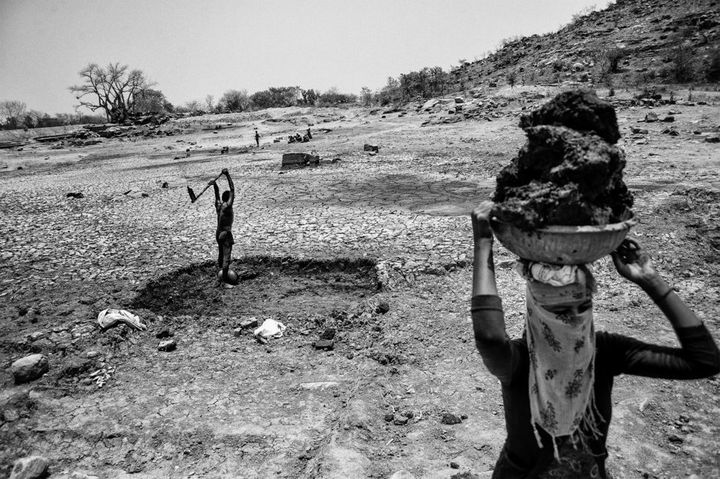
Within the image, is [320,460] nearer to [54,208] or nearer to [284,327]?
[284,327]

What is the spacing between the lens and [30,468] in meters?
3.18

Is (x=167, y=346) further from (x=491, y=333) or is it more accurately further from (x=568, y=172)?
(x=568, y=172)

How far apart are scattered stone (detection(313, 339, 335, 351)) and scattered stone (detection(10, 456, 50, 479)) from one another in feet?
8.02

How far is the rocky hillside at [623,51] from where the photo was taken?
68.6ft

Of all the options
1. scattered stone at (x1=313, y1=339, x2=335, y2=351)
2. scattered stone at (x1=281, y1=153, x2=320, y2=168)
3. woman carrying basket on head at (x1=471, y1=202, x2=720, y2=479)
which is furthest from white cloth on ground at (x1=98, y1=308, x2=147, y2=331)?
scattered stone at (x1=281, y1=153, x2=320, y2=168)

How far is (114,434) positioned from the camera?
144 inches

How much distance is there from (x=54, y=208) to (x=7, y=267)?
15.1ft

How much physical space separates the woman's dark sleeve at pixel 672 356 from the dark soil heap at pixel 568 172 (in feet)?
1.65

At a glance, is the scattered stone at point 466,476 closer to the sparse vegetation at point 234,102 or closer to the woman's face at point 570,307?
the woman's face at point 570,307

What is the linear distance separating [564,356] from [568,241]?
47 cm

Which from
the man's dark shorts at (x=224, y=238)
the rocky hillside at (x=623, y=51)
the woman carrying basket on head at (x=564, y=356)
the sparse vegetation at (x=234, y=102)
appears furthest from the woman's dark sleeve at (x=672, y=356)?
the sparse vegetation at (x=234, y=102)

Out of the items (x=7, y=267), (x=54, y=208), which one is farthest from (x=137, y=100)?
(x=7, y=267)

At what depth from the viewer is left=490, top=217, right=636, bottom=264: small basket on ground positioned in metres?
1.45

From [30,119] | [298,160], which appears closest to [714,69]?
[298,160]
